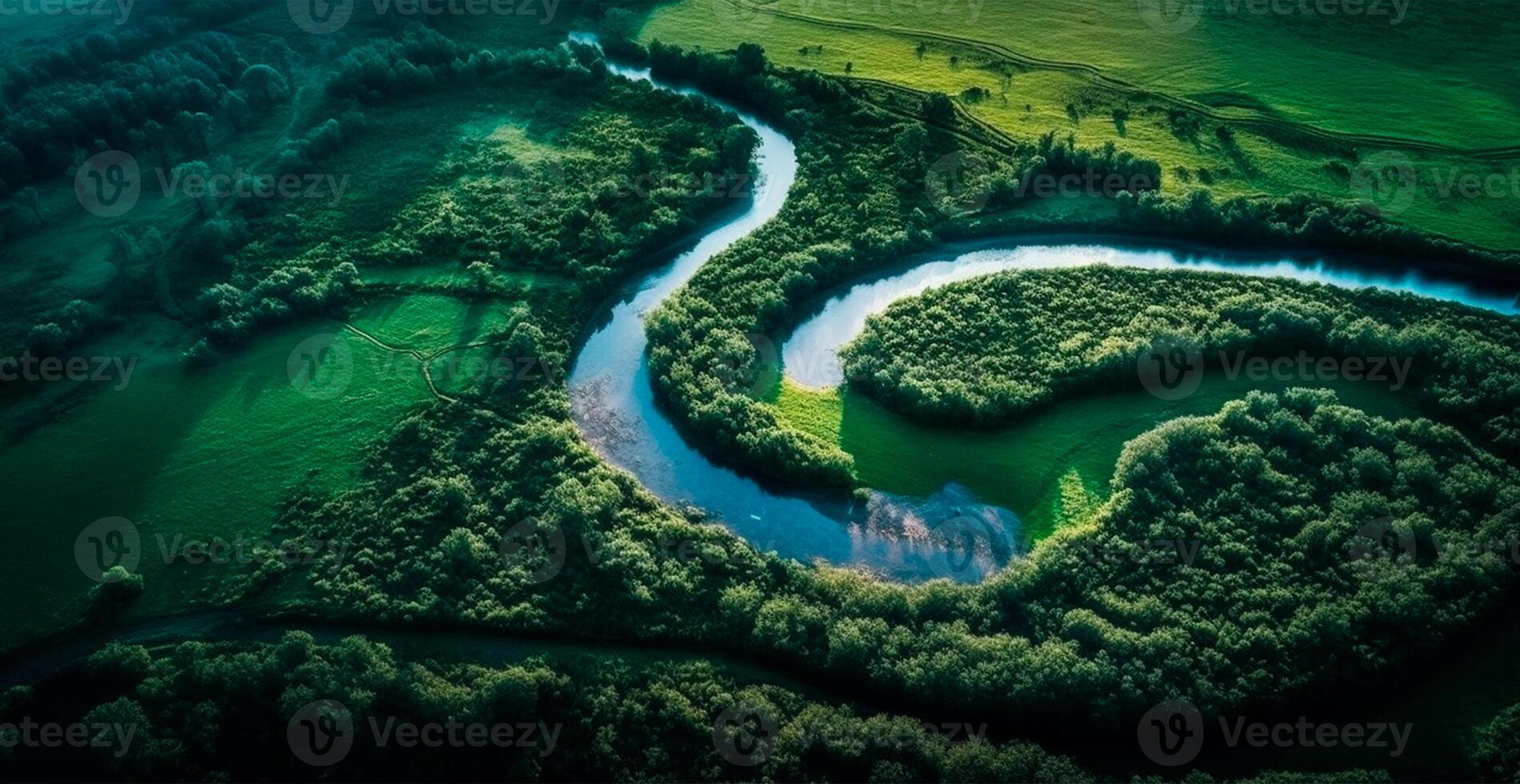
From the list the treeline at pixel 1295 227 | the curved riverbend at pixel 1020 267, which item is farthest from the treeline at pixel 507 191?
the treeline at pixel 1295 227

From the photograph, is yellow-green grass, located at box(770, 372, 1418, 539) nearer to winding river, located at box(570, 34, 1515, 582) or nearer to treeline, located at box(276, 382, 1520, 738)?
winding river, located at box(570, 34, 1515, 582)

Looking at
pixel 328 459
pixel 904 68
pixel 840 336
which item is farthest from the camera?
pixel 904 68

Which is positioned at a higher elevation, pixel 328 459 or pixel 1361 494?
pixel 1361 494

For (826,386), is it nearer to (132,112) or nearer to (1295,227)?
(1295,227)

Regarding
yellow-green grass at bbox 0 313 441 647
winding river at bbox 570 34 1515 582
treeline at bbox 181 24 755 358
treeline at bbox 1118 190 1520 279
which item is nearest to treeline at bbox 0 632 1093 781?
yellow-green grass at bbox 0 313 441 647

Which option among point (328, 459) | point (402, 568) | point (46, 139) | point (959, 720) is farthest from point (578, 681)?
point (46, 139)

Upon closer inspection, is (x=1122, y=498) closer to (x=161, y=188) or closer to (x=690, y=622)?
(x=690, y=622)

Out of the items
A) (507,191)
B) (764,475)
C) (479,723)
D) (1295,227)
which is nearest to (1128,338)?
(1295,227)
